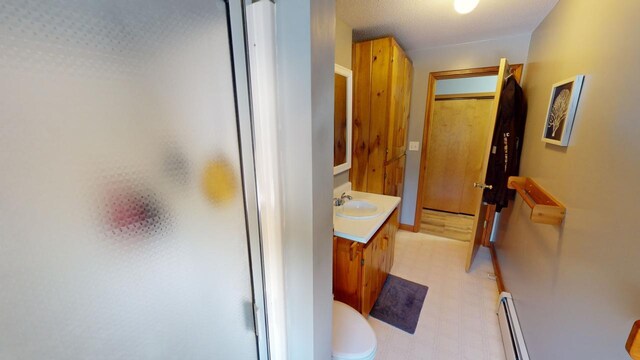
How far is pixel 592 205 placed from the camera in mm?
937

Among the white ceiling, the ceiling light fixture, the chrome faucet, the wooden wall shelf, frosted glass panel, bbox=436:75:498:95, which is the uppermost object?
the white ceiling

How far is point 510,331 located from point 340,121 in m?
1.87

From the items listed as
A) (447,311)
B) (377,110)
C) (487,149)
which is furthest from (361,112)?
(447,311)

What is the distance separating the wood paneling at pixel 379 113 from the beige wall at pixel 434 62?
794 millimetres

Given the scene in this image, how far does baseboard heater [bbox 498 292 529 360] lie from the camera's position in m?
1.37

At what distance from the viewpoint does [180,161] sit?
1.52 ft

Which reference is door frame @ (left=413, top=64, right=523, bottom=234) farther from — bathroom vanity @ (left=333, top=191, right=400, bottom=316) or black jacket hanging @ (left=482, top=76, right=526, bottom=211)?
bathroom vanity @ (left=333, top=191, right=400, bottom=316)

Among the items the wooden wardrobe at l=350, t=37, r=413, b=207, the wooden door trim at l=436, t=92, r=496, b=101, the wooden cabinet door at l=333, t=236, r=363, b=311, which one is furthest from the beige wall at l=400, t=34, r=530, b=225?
the wooden cabinet door at l=333, t=236, r=363, b=311

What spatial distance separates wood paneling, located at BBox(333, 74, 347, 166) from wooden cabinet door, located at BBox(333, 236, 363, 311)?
0.75m

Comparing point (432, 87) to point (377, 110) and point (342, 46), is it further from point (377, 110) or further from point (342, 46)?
point (342, 46)

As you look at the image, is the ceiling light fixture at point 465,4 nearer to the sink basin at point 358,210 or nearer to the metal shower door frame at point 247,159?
the sink basin at point 358,210

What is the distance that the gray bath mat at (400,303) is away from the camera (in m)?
1.78

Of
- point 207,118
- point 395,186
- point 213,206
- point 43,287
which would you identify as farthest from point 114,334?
point 395,186

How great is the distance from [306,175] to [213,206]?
0.24 metres
